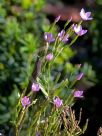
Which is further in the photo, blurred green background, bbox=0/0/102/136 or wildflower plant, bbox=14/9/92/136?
blurred green background, bbox=0/0/102/136

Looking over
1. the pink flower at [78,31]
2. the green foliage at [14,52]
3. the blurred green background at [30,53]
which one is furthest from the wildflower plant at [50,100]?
the green foliage at [14,52]

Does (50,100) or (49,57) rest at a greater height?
(49,57)

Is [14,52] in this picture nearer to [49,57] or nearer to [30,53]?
[30,53]

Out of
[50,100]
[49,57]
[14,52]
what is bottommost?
[50,100]

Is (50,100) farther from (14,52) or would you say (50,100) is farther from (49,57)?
(14,52)

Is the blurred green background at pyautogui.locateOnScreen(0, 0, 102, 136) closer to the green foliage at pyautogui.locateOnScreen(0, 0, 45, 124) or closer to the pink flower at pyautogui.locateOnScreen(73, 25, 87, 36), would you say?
the green foliage at pyautogui.locateOnScreen(0, 0, 45, 124)

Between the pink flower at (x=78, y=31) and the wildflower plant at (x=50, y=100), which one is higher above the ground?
the pink flower at (x=78, y=31)

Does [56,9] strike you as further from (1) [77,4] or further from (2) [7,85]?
(2) [7,85]

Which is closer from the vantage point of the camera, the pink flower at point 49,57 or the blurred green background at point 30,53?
the pink flower at point 49,57

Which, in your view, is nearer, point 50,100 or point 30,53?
point 50,100

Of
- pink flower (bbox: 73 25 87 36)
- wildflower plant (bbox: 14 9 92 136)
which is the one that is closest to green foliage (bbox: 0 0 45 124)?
wildflower plant (bbox: 14 9 92 136)

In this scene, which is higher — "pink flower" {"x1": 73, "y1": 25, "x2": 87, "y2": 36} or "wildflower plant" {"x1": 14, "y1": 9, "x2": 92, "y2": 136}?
"pink flower" {"x1": 73, "y1": 25, "x2": 87, "y2": 36}

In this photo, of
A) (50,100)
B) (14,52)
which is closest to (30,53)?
(14,52)

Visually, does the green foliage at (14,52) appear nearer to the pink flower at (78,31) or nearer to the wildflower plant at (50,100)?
the wildflower plant at (50,100)
